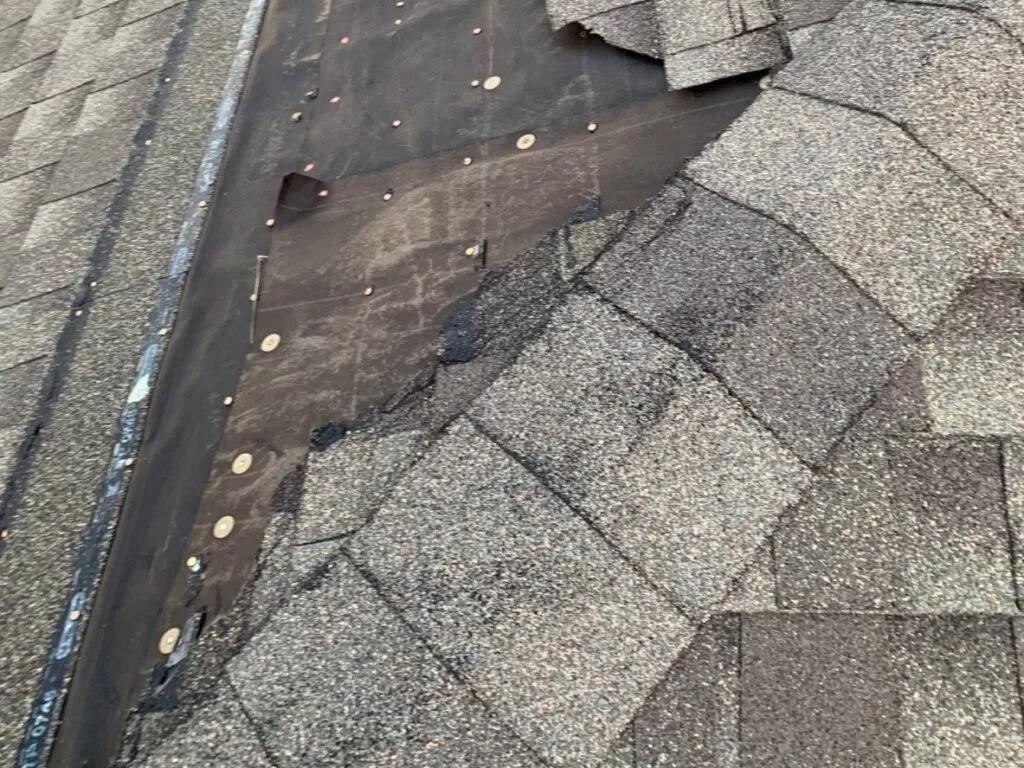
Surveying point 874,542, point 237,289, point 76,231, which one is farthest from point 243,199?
point 874,542

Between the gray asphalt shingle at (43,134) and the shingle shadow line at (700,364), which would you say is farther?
the gray asphalt shingle at (43,134)

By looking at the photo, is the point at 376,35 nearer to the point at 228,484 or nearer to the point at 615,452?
the point at 228,484

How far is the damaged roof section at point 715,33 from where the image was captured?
374 centimetres

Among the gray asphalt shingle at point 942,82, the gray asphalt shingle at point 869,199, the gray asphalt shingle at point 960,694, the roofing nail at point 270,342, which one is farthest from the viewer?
the roofing nail at point 270,342

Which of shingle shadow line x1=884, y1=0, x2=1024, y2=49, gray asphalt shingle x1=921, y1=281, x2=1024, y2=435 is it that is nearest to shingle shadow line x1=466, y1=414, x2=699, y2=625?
gray asphalt shingle x1=921, y1=281, x2=1024, y2=435

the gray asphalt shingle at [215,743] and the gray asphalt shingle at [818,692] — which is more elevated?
the gray asphalt shingle at [215,743]

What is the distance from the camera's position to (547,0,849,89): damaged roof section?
147 inches

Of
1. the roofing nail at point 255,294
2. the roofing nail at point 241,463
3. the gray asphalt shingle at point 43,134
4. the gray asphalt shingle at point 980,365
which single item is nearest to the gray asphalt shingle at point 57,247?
the gray asphalt shingle at point 43,134

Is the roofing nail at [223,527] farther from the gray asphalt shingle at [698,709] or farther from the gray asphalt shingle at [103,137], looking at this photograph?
the gray asphalt shingle at [103,137]

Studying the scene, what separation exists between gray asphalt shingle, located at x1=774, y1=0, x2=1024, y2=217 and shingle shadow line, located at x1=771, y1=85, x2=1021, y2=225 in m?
0.01

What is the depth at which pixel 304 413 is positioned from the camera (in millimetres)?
3406

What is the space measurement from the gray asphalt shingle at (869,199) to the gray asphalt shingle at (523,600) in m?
1.29

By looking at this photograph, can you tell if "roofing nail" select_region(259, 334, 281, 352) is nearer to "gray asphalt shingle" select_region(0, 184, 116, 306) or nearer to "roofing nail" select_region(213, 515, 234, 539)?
"roofing nail" select_region(213, 515, 234, 539)

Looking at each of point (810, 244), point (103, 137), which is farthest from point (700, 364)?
point (103, 137)
